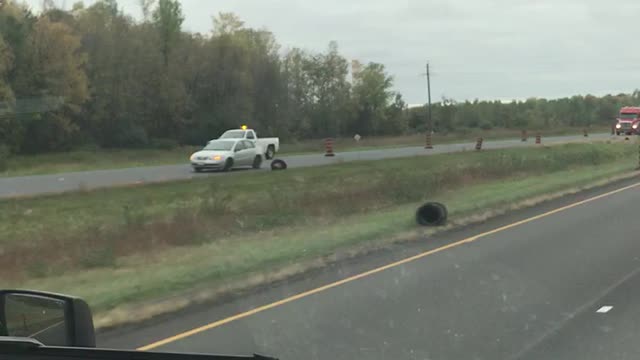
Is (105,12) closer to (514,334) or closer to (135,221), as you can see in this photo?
(135,221)

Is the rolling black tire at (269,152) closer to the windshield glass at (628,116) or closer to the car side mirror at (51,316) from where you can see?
the car side mirror at (51,316)

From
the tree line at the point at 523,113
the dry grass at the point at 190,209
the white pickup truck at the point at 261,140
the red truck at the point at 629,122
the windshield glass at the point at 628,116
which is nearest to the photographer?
the dry grass at the point at 190,209

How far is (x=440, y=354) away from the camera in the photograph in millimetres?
5844

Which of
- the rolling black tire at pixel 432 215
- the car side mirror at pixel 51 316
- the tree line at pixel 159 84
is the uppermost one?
the tree line at pixel 159 84

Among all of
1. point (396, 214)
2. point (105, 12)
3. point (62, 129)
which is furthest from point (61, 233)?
point (105, 12)

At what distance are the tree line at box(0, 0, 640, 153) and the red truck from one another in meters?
41.5

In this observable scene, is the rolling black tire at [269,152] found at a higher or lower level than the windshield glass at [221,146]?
lower

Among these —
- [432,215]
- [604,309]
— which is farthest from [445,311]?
[432,215]

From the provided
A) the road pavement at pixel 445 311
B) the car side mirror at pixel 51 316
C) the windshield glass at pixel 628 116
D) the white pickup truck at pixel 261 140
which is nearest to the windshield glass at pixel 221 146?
the white pickup truck at pixel 261 140

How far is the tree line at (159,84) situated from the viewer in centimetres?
6156

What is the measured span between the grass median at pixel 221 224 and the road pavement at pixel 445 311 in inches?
38.0

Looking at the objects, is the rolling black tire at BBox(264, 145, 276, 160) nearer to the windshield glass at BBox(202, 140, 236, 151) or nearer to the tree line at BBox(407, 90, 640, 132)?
the windshield glass at BBox(202, 140, 236, 151)

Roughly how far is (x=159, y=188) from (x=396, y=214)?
31.7 ft

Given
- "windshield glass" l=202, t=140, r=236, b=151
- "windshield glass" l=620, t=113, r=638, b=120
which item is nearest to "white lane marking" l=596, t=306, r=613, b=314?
"windshield glass" l=202, t=140, r=236, b=151
